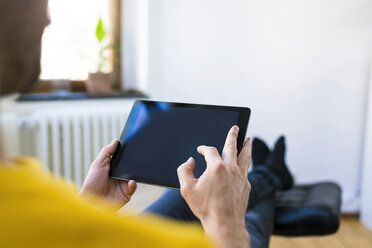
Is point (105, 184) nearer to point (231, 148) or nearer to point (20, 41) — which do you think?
point (231, 148)

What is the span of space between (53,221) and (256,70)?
2299 millimetres

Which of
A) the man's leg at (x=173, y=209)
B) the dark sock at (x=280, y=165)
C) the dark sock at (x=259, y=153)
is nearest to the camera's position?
the man's leg at (x=173, y=209)

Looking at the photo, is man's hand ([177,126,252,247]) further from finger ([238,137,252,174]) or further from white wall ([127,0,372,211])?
white wall ([127,0,372,211])

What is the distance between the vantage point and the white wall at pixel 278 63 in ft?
8.07

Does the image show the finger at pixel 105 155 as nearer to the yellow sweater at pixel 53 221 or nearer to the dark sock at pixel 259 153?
the yellow sweater at pixel 53 221

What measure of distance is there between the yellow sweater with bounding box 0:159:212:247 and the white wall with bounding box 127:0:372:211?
2199mm

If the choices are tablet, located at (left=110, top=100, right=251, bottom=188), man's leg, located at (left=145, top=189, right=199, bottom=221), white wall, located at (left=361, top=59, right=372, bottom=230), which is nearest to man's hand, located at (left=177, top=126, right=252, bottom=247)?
tablet, located at (left=110, top=100, right=251, bottom=188)

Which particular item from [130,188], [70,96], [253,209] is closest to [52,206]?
[130,188]

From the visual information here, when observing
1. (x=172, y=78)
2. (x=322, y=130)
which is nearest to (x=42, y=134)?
(x=172, y=78)

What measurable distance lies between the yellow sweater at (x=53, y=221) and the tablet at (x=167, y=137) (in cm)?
47

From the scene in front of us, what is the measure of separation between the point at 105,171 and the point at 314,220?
1.07 metres

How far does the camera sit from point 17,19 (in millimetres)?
378

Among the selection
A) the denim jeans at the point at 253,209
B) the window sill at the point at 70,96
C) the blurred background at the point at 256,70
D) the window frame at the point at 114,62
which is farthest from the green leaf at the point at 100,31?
the denim jeans at the point at 253,209

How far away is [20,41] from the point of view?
38 centimetres
